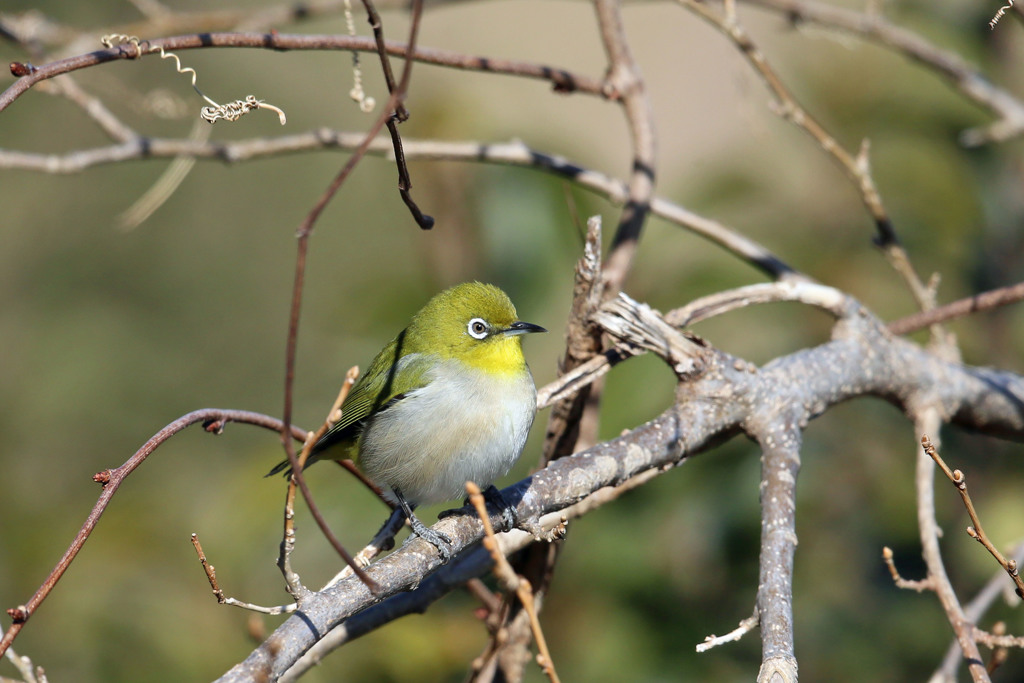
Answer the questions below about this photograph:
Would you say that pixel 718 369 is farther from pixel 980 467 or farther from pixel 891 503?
pixel 980 467

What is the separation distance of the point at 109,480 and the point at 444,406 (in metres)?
1.31

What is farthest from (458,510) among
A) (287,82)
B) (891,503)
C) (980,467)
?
(287,82)

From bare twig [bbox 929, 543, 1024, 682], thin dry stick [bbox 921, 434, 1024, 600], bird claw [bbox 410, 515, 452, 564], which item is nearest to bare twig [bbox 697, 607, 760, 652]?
thin dry stick [bbox 921, 434, 1024, 600]

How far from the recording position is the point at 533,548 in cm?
303

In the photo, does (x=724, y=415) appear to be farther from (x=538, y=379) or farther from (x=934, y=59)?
(x=538, y=379)

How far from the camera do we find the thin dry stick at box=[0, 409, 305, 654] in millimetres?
1636

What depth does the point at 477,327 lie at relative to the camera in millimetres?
3289

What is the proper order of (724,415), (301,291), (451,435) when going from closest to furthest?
(301,291), (724,415), (451,435)

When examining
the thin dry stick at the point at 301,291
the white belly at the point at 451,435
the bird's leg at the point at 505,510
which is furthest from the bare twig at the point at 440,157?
the thin dry stick at the point at 301,291

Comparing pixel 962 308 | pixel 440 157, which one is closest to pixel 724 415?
pixel 962 308

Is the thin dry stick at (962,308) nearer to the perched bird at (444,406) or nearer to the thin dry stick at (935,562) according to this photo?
the thin dry stick at (935,562)

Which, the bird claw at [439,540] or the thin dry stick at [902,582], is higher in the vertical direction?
the bird claw at [439,540]

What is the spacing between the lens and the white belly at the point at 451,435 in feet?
9.46

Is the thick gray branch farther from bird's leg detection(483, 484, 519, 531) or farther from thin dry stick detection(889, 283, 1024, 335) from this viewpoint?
thin dry stick detection(889, 283, 1024, 335)
